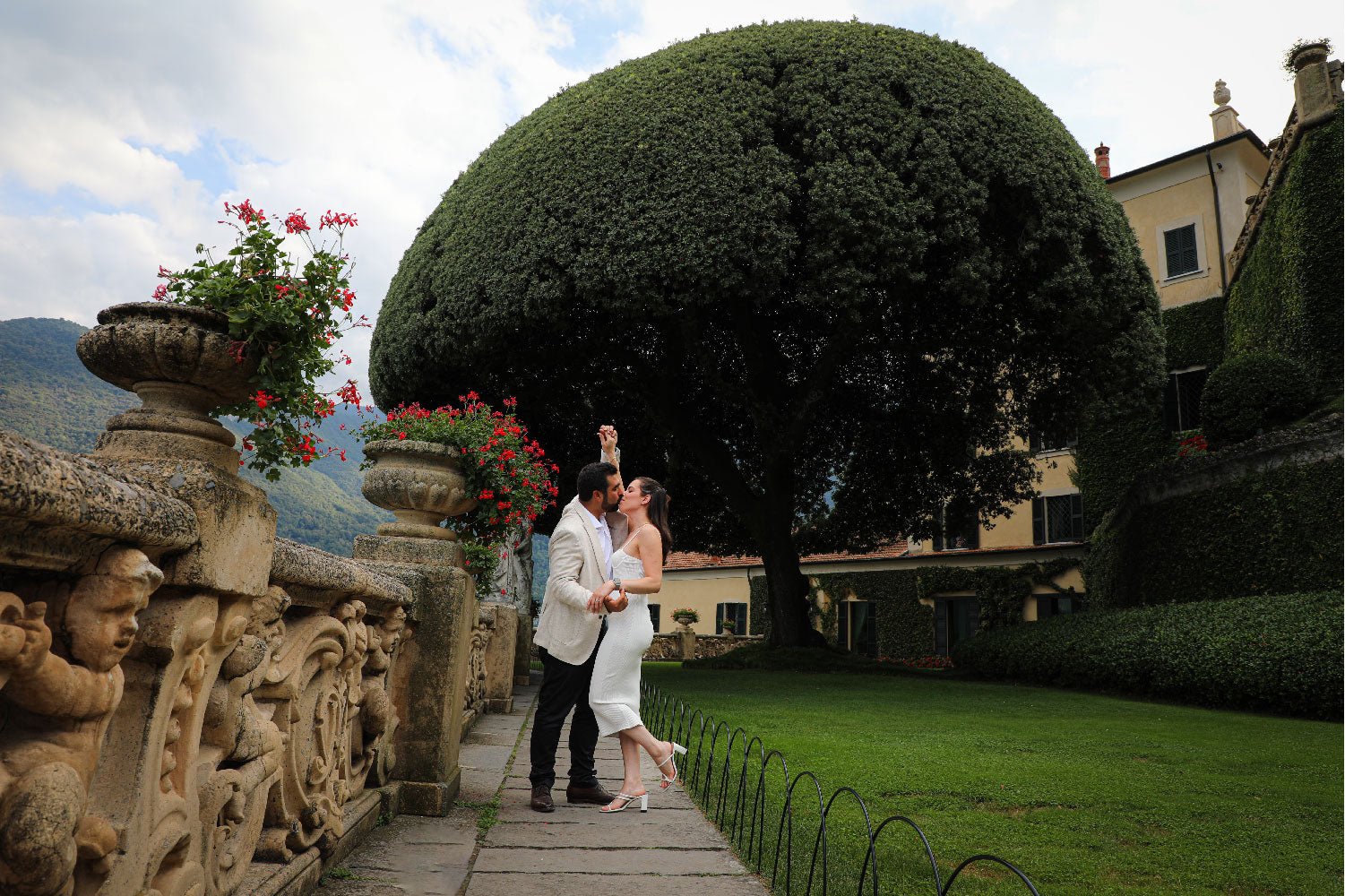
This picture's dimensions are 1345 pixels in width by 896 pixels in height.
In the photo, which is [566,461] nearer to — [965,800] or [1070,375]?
[1070,375]

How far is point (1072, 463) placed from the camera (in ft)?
83.7

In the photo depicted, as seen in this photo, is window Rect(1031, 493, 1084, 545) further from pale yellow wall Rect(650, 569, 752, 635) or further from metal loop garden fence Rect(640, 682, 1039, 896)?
metal loop garden fence Rect(640, 682, 1039, 896)

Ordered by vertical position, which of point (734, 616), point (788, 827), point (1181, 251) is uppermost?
point (1181, 251)

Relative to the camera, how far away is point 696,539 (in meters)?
20.6

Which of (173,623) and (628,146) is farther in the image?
(628,146)

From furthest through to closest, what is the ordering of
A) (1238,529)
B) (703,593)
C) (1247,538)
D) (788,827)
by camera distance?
(703,593) < (1238,529) < (1247,538) < (788,827)

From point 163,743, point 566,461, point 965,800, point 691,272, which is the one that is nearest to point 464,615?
point 163,743

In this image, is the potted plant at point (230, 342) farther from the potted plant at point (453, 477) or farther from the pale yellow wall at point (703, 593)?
the pale yellow wall at point (703, 593)

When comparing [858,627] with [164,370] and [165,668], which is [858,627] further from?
[165,668]

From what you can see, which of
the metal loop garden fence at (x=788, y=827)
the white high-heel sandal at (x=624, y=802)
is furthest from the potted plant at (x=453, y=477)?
the metal loop garden fence at (x=788, y=827)

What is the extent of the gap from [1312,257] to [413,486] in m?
17.5

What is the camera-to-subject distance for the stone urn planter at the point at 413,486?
511 cm

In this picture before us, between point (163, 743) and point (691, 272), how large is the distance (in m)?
11.3

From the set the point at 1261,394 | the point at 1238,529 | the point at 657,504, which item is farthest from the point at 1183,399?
the point at 657,504
